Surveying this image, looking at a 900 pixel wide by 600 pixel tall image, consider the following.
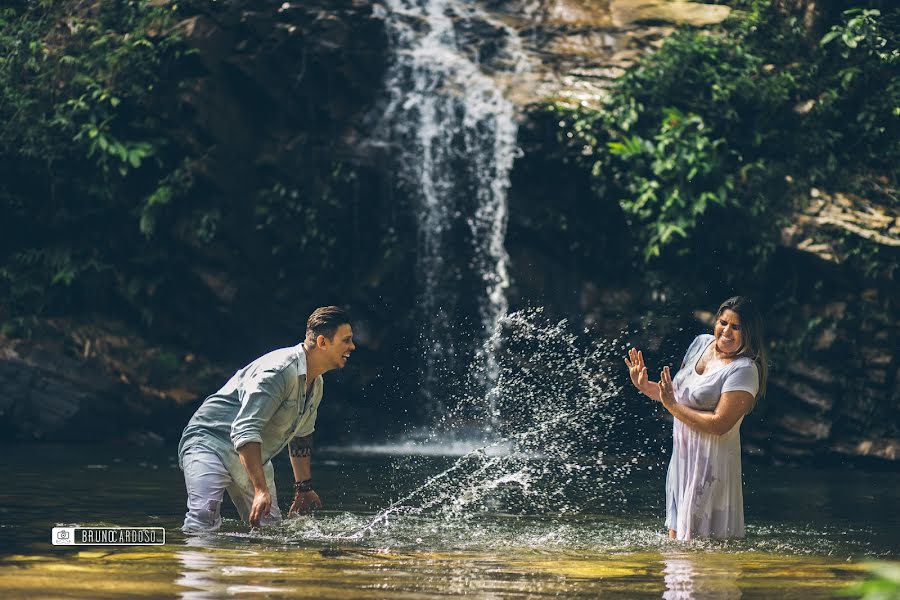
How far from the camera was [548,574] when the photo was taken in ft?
20.3

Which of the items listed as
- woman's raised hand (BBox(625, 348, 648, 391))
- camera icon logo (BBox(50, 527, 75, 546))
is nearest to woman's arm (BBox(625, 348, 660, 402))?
woman's raised hand (BBox(625, 348, 648, 391))

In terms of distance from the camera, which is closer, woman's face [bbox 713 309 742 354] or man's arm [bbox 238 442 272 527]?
man's arm [bbox 238 442 272 527]

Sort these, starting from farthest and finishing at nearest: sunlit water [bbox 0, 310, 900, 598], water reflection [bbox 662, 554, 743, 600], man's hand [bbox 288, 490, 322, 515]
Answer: man's hand [bbox 288, 490, 322, 515]
sunlit water [bbox 0, 310, 900, 598]
water reflection [bbox 662, 554, 743, 600]

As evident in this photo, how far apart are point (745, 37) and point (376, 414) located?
25.8 feet

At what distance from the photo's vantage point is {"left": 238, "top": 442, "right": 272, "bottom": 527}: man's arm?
656 centimetres

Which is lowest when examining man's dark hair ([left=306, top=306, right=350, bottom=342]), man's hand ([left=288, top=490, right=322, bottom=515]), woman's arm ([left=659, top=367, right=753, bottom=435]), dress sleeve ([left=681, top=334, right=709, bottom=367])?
man's hand ([left=288, top=490, right=322, bottom=515])

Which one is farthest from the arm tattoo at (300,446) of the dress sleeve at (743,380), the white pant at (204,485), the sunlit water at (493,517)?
the dress sleeve at (743,380)

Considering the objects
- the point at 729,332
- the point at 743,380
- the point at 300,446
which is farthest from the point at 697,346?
the point at 300,446

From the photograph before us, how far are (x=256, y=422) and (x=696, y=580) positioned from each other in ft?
8.19

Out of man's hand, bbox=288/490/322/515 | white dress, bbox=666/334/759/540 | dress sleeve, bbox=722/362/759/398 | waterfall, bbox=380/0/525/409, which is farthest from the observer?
waterfall, bbox=380/0/525/409

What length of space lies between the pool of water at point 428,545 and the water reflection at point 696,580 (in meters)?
0.01

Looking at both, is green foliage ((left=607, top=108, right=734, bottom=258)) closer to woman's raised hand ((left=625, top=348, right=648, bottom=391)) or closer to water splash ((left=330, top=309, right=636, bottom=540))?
water splash ((left=330, top=309, right=636, bottom=540))

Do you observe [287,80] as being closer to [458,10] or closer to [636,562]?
[458,10]

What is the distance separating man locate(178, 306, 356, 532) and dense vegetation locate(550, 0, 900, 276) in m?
10.1
